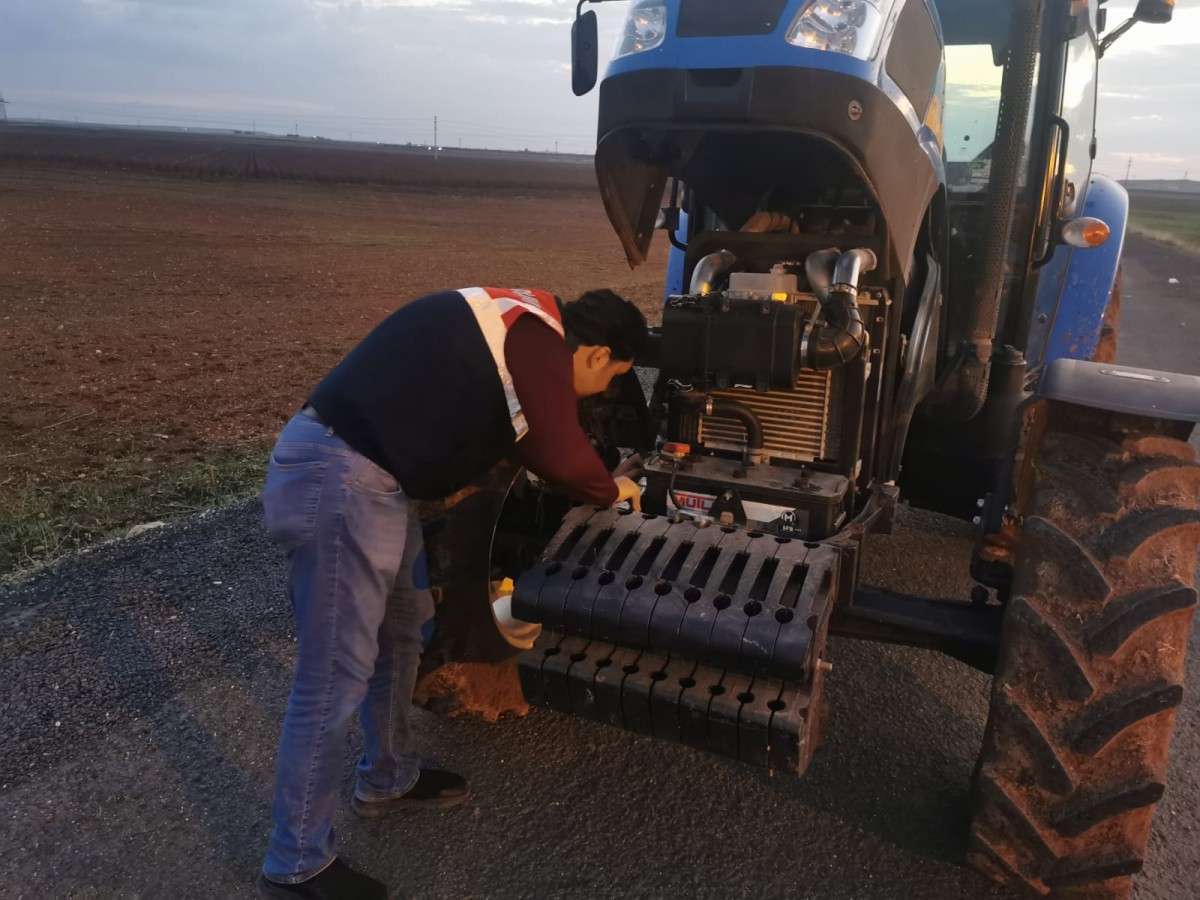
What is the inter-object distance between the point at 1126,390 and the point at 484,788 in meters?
2.36

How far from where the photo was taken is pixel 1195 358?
1150cm

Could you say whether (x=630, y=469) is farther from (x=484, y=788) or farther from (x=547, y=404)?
(x=484, y=788)

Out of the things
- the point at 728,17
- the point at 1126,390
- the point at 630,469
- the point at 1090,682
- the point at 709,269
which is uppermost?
the point at 728,17

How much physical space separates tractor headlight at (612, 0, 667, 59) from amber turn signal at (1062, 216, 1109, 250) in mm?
1958

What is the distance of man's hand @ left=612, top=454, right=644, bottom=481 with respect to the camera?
132 inches

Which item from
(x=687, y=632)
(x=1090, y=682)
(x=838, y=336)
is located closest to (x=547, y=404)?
(x=687, y=632)

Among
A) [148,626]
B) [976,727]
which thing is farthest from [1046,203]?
[148,626]

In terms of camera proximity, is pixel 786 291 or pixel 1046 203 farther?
pixel 1046 203

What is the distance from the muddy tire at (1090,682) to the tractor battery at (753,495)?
1.93 feet

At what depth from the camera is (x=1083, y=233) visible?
12.6ft

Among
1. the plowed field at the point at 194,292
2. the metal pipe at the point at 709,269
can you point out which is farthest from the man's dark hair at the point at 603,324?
the plowed field at the point at 194,292

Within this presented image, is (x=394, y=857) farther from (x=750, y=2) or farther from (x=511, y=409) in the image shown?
(x=750, y=2)

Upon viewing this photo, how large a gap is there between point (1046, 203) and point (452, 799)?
313 cm

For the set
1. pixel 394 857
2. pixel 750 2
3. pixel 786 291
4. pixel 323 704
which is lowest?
pixel 394 857
